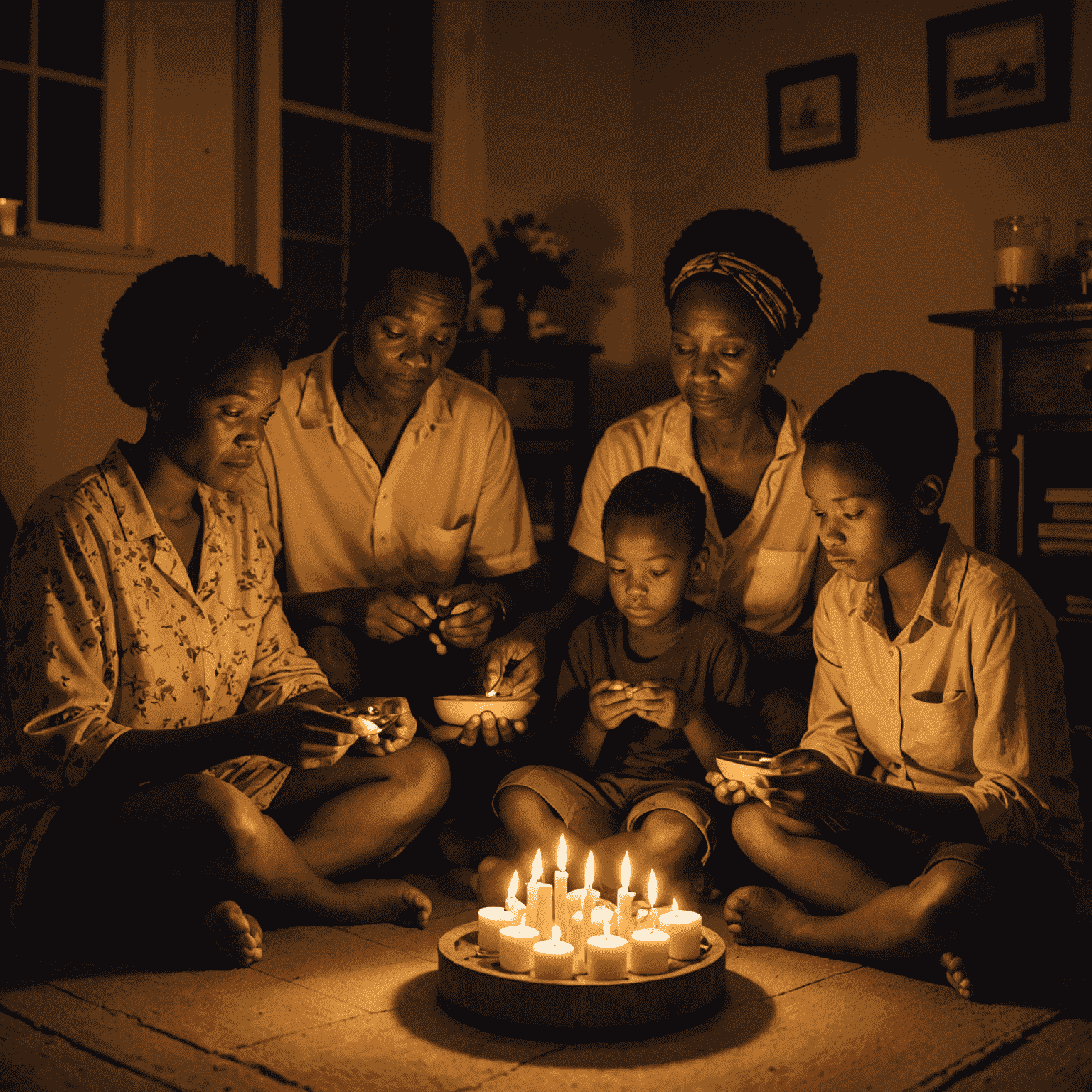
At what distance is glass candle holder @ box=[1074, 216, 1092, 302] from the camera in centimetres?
421

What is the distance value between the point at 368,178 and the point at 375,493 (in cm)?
253

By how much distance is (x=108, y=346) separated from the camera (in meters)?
2.78

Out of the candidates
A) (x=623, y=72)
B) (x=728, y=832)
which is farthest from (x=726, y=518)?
(x=623, y=72)

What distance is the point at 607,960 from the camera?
2080mm

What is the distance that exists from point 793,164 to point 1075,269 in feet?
4.66

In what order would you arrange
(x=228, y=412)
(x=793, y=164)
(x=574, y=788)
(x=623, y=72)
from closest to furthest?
(x=228, y=412) < (x=574, y=788) < (x=793, y=164) < (x=623, y=72)

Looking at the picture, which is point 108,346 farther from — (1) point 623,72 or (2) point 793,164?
(1) point 623,72

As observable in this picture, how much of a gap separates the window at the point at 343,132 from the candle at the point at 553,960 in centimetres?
353

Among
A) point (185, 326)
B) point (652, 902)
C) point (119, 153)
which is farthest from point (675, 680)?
point (119, 153)

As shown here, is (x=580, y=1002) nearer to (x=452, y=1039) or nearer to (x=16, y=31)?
(x=452, y=1039)

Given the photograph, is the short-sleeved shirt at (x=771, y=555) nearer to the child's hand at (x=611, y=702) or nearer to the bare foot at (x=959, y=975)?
the child's hand at (x=611, y=702)

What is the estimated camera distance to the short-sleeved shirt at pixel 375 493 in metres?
3.52

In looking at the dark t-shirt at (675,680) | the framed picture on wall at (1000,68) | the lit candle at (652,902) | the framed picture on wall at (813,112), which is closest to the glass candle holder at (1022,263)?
the framed picture on wall at (1000,68)

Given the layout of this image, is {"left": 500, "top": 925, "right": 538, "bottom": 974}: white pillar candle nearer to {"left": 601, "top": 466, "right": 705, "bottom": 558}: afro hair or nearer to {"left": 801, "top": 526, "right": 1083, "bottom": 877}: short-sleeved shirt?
{"left": 801, "top": 526, "right": 1083, "bottom": 877}: short-sleeved shirt
